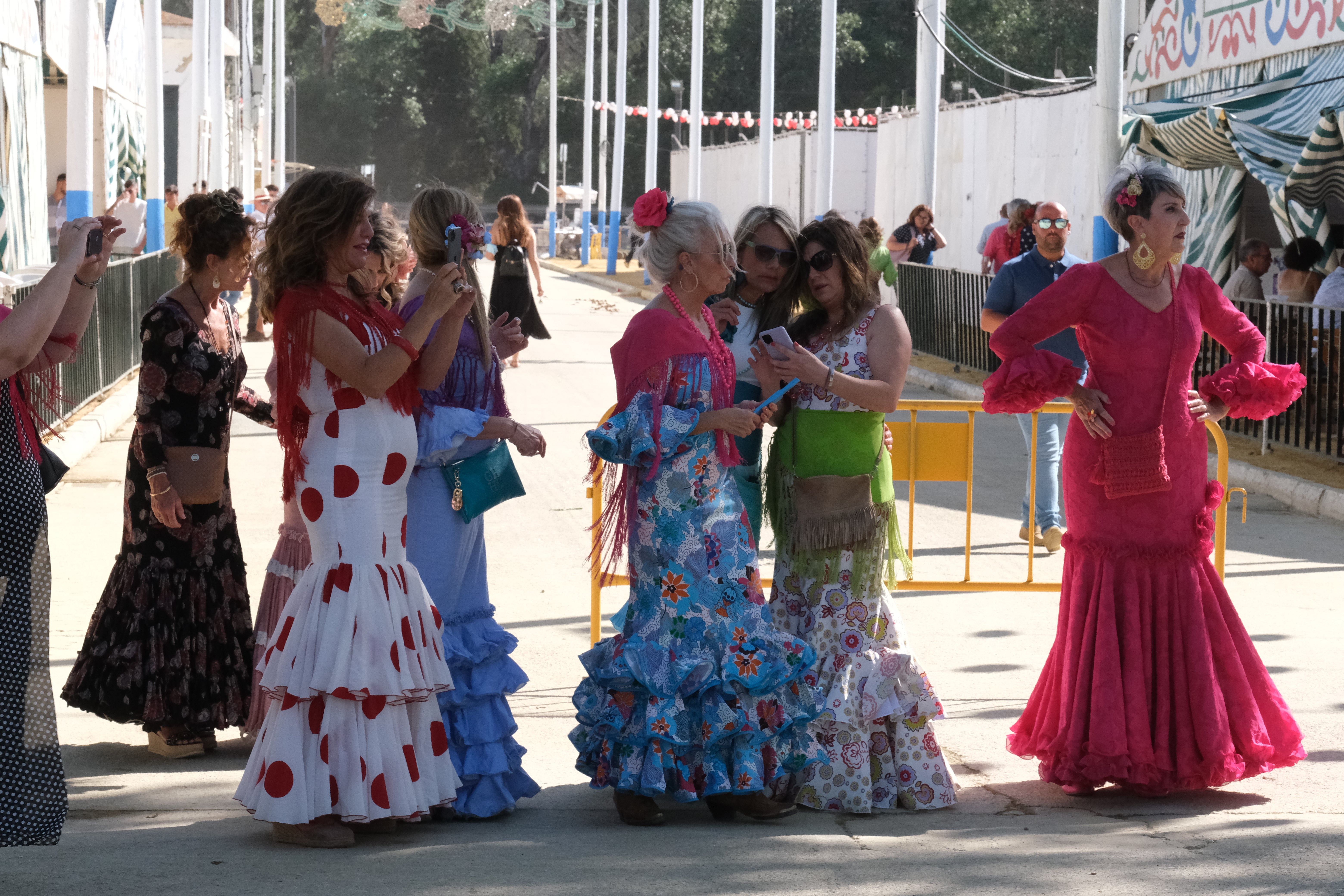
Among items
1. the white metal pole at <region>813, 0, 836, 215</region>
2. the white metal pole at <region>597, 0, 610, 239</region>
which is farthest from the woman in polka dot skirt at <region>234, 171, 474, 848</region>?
the white metal pole at <region>597, 0, 610, 239</region>

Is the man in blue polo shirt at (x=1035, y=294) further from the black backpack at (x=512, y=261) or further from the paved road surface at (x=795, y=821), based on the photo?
the black backpack at (x=512, y=261)

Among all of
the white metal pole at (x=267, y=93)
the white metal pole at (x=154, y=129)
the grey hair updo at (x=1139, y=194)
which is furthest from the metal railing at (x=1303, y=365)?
the white metal pole at (x=267, y=93)

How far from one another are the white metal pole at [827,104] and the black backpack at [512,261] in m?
9.58

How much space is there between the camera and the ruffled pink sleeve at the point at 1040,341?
202 inches

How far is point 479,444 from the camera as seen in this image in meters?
4.80

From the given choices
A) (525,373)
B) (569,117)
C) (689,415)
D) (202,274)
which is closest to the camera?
(689,415)

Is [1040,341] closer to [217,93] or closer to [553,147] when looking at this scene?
[217,93]

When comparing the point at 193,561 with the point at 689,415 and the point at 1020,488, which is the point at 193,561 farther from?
the point at 1020,488

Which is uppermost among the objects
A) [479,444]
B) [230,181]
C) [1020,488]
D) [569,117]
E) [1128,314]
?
[569,117]

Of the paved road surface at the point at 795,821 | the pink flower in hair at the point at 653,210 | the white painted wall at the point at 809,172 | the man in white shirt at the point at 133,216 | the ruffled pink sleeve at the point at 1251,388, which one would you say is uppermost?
the white painted wall at the point at 809,172

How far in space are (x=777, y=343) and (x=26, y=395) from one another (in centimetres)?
209

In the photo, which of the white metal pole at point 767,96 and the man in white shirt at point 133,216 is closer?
the man in white shirt at point 133,216

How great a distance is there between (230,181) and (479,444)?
56.0 metres

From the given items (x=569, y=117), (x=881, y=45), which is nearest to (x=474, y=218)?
(x=881, y=45)
